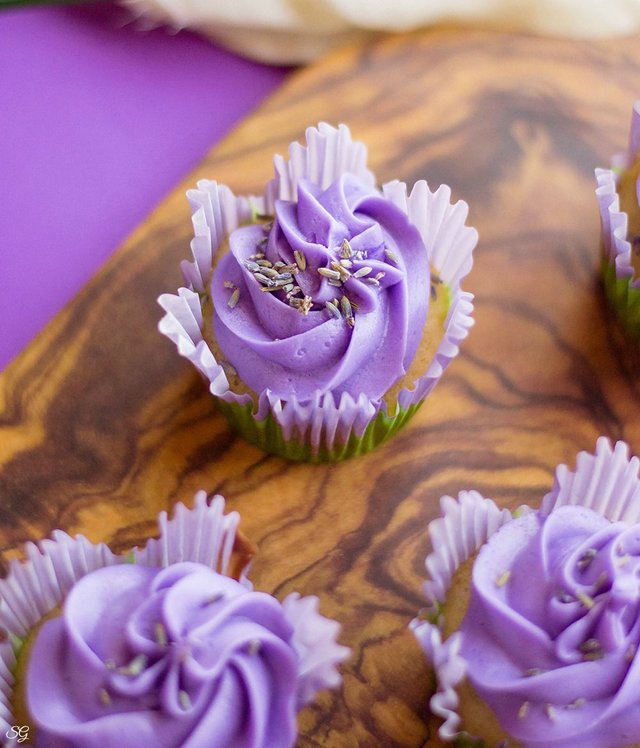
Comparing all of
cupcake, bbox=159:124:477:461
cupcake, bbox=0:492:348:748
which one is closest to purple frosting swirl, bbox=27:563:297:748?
cupcake, bbox=0:492:348:748

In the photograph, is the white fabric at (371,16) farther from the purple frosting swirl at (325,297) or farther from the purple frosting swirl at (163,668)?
the purple frosting swirl at (163,668)

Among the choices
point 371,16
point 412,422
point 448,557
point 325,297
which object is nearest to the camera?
point 448,557

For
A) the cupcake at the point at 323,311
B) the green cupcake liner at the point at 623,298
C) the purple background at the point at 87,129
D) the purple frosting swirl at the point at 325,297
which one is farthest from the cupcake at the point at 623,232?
the purple background at the point at 87,129

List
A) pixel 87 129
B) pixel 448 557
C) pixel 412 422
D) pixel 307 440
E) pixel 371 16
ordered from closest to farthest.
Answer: pixel 448 557 < pixel 307 440 < pixel 412 422 < pixel 371 16 < pixel 87 129

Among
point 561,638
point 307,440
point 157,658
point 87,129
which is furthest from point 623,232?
point 87,129

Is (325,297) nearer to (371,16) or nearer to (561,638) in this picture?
(561,638)

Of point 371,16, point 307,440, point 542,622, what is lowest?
point 542,622

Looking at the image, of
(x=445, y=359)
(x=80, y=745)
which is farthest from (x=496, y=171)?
(x=80, y=745)
